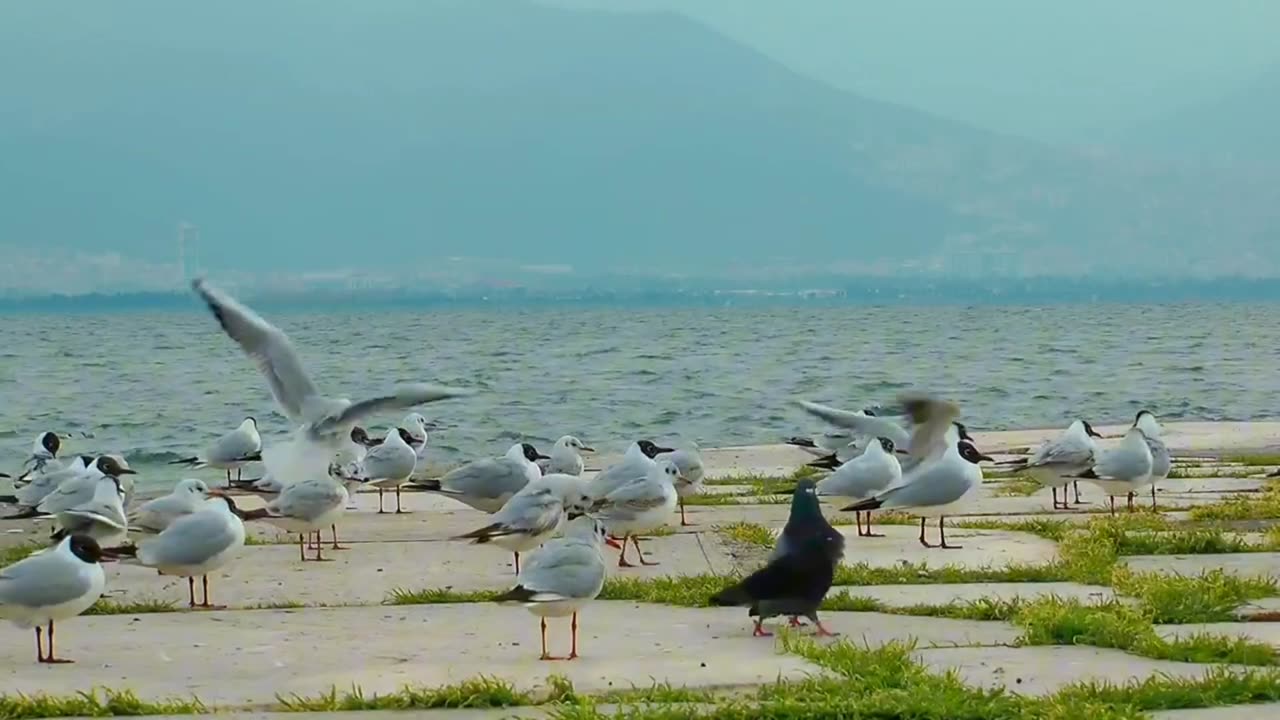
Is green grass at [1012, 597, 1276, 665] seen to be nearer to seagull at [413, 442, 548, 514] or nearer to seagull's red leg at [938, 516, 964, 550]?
seagull's red leg at [938, 516, 964, 550]

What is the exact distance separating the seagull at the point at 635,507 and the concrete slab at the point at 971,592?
1617 millimetres

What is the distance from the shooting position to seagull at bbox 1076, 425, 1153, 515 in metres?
12.4

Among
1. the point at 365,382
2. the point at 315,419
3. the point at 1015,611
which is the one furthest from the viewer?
Result: the point at 365,382

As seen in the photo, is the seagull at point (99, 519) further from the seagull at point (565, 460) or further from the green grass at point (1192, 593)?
the green grass at point (1192, 593)

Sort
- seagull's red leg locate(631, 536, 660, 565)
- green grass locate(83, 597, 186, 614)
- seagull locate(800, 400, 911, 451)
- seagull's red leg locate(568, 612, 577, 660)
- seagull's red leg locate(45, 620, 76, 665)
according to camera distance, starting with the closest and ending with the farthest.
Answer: seagull's red leg locate(568, 612, 577, 660)
seagull's red leg locate(45, 620, 76, 665)
green grass locate(83, 597, 186, 614)
seagull's red leg locate(631, 536, 660, 565)
seagull locate(800, 400, 911, 451)

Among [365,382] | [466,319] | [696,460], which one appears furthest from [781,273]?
[696,460]

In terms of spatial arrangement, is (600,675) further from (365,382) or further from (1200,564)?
(365,382)

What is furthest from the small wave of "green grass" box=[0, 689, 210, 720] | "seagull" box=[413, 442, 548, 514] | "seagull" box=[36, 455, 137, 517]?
"green grass" box=[0, 689, 210, 720]

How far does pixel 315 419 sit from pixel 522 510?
2.77 metres

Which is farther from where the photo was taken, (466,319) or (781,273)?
(781,273)

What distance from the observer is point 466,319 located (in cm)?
9781

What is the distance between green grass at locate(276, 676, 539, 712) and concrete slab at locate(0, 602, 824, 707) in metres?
0.22

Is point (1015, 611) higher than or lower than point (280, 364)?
lower

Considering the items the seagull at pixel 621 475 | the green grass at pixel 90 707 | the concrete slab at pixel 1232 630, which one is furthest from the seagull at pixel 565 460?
the green grass at pixel 90 707
